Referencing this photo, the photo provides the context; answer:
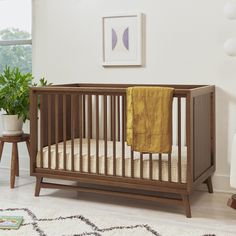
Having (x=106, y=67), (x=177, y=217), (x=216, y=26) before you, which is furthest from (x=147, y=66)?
(x=177, y=217)

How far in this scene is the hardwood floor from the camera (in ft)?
9.43

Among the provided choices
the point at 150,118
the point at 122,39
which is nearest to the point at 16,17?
the point at 122,39

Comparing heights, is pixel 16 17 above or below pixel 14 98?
above

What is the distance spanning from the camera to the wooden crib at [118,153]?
2.96 meters

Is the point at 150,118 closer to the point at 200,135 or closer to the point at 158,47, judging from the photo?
the point at 200,135

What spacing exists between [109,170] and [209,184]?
815 millimetres

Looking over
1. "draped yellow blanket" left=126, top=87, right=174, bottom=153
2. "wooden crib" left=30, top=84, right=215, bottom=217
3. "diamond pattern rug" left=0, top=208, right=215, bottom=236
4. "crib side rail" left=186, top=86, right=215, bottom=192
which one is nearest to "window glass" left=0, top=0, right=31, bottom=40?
"wooden crib" left=30, top=84, right=215, bottom=217

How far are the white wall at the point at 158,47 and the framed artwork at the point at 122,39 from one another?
0.06 m

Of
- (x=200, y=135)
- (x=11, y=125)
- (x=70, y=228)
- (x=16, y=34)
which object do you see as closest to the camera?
(x=70, y=228)

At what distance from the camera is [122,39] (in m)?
3.74

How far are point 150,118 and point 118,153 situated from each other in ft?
1.44

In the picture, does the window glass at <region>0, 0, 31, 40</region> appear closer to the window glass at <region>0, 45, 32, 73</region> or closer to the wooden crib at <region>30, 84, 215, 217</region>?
the window glass at <region>0, 45, 32, 73</region>

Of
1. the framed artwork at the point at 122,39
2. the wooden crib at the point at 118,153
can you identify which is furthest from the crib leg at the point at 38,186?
the framed artwork at the point at 122,39

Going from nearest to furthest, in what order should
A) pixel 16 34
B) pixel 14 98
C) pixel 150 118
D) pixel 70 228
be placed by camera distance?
1. pixel 70 228
2. pixel 150 118
3. pixel 14 98
4. pixel 16 34
